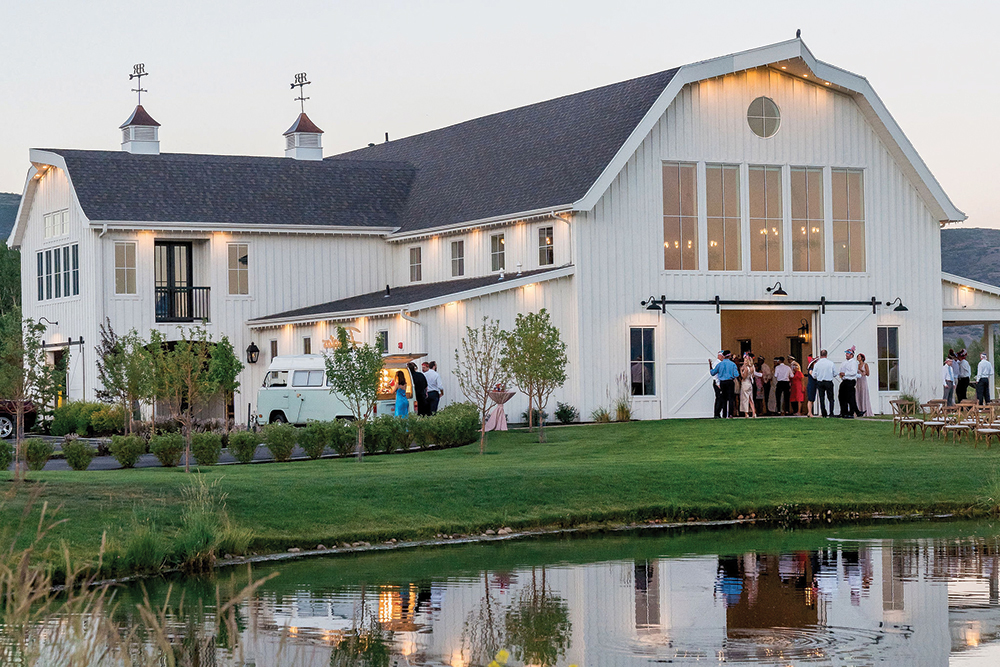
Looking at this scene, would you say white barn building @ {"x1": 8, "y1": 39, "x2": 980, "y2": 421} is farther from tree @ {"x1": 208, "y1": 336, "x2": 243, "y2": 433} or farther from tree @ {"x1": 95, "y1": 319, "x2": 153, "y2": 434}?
tree @ {"x1": 95, "y1": 319, "x2": 153, "y2": 434}

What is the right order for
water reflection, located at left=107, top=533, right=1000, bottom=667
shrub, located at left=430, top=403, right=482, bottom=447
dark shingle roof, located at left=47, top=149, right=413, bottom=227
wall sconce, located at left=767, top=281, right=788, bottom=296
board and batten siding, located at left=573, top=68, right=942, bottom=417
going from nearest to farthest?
1. water reflection, located at left=107, top=533, right=1000, bottom=667
2. shrub, located at left=430, top=403, right=482, bottom=447
3. board and batten siding, located at left=573, top=68, right=942, bottom=417
4. wall sconce, located at left=767, top=281, right=788, bottom=296
5. dark shingle roof, located at left=47, top=149, right=413, bottom=227

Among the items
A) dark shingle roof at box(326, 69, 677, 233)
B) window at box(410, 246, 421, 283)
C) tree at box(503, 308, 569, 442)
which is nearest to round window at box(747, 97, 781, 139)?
dark shingle roof at box(326, 69, 677, 233)

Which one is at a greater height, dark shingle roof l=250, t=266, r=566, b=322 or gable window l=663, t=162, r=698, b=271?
gable window l=663, t=162, r=698, b=271

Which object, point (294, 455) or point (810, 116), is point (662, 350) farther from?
point (294, 455)

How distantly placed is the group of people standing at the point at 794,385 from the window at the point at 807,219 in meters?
2.54

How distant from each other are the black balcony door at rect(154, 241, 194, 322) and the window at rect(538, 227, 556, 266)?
1062 centimetres

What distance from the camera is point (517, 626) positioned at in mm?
12188

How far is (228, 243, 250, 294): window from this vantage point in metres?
40.6

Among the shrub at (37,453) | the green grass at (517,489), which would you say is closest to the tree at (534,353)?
the green grass at (517,489)

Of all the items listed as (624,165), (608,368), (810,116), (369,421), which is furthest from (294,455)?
(810,116)

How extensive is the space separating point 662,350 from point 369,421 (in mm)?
8675

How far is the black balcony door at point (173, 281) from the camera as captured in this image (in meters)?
39.8

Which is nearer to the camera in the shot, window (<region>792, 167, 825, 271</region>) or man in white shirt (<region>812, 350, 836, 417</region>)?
man in white shirt (<region>812, 350, 836, 417</region>)

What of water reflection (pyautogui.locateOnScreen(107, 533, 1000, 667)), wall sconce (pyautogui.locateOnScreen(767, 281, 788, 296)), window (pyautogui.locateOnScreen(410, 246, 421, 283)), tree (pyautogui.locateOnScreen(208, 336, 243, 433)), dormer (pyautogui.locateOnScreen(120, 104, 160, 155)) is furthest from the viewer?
dormer (pyautogui.locateOnScreen(120, 104, 160, 155))
